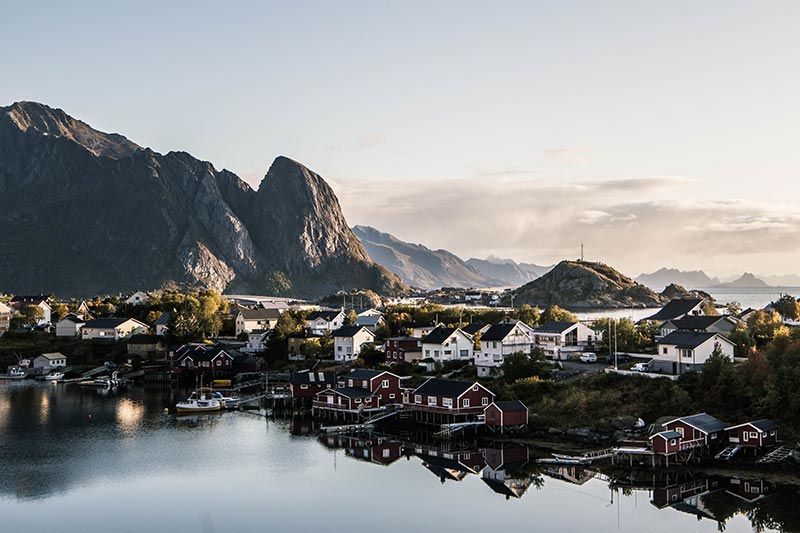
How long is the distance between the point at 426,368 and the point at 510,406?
16.4 metres

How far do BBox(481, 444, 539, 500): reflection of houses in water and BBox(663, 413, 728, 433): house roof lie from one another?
7.71m

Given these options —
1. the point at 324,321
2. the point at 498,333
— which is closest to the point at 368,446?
the point at 498,333

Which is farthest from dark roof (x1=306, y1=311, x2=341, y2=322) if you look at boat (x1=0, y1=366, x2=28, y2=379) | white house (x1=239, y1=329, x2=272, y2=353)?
boat (x1=0, y1=366, x2=28, y2=379)

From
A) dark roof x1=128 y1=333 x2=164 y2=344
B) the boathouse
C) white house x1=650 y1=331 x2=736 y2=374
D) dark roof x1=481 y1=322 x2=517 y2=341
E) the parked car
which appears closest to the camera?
the boathouse

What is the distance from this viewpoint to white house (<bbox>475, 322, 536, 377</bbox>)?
59.9m

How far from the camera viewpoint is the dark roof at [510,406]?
149 feet

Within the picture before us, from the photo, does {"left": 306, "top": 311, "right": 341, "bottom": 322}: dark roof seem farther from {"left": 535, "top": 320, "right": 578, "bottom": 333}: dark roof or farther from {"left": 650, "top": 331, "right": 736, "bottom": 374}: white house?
{"left": 650, "top": 331, "right": 736, "bottom": 374}: white house

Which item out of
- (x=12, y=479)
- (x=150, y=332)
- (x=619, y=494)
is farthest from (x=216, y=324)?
(x=619, y=494)

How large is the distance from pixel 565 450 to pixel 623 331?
22768 millimetres

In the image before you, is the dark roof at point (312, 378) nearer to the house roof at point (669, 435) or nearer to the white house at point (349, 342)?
the white house at point (349, 342)

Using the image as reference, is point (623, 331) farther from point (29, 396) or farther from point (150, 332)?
point (150, 332)

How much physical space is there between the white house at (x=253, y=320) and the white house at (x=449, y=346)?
134ft

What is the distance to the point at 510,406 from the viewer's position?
45.8 metres

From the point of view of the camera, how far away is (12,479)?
37031mm
